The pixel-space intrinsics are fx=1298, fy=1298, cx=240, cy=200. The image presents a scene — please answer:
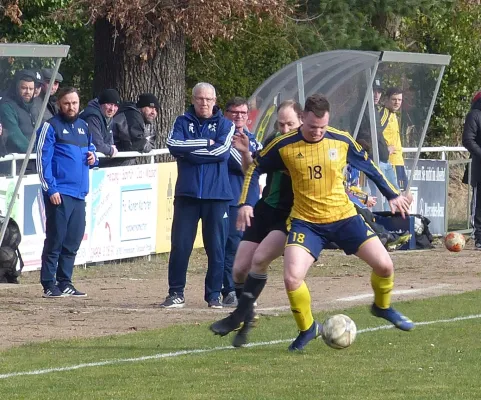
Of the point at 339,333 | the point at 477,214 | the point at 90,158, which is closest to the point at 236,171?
the point at 90,158

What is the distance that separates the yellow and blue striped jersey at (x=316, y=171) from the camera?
9.29m

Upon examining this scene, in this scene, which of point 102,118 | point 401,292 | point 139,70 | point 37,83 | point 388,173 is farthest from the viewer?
point 139,70

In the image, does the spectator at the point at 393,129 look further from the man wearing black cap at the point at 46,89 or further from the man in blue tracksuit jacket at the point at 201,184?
the man in blue tracksuit jacket at the point at 201,184

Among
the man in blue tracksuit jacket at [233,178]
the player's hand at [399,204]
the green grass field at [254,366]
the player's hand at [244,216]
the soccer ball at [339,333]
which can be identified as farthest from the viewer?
the man in blue tracksuit jacket at [233,178]

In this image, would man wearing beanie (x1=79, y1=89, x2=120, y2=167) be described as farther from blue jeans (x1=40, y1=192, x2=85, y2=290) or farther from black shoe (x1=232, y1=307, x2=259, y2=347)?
black shoe (x1=232, y1=307, x2=259, y2=347)

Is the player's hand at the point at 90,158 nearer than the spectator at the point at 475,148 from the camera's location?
Yes

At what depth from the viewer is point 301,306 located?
918 centimetres

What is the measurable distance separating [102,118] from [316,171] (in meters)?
6.49

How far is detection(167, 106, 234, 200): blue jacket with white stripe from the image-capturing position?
39.0 ft

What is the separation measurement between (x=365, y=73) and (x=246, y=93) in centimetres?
805

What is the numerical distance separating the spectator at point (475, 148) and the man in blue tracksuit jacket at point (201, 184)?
278 inches

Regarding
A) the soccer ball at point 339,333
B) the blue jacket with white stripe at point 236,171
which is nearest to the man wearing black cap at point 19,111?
the blue jacket with white stripe at point 236,171

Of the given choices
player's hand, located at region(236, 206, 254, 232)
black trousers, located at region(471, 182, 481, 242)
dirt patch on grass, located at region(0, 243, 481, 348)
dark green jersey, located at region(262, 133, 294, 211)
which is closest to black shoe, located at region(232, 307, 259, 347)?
player's hand, located at region(236, 206, 254, 232)

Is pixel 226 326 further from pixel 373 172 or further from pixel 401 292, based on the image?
pixel 401 292
